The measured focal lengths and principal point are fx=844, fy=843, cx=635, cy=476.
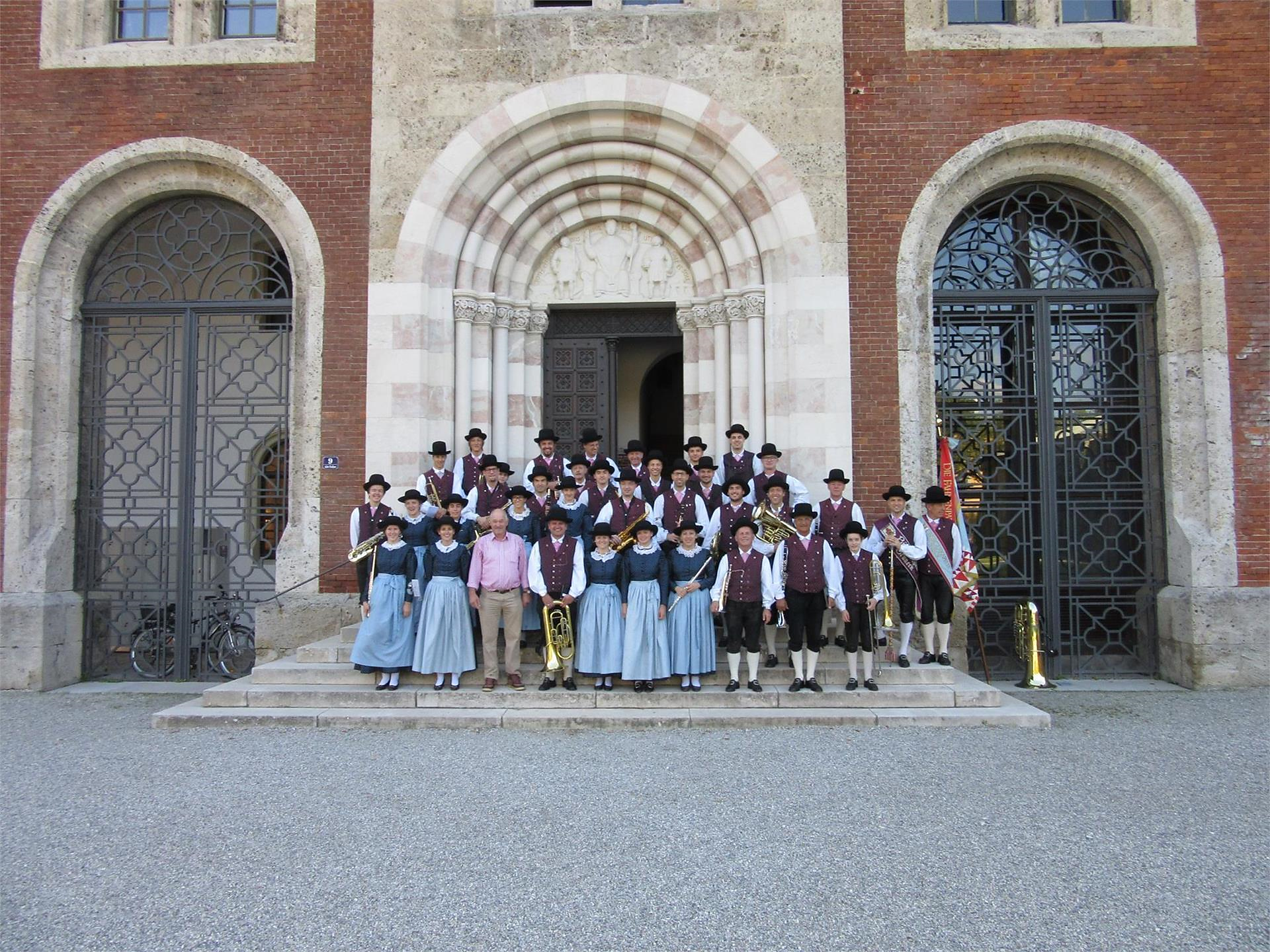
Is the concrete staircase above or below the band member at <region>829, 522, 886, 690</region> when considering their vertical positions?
below

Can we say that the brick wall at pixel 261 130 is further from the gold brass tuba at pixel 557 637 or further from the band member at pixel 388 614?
the gold brass tuba at pixel 557 637

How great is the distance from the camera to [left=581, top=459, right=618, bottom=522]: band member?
8602mm

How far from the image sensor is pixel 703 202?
1027cm

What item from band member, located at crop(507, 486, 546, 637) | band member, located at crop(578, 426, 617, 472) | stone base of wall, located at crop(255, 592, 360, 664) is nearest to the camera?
band member, located at crop(507, 486, 546, 637)

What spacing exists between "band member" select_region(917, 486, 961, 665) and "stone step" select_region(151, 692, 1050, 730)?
3.53 feet

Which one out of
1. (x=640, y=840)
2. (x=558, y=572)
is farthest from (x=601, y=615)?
(x=640, y=840)

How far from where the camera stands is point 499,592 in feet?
25.9


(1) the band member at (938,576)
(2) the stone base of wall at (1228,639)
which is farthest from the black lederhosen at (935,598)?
(2) the stone base of wall at (1228,639)

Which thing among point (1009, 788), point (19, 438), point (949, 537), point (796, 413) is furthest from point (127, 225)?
point (1009, 788)

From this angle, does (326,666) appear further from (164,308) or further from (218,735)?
(164,308)

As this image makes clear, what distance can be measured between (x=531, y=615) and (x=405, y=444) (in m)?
2.72

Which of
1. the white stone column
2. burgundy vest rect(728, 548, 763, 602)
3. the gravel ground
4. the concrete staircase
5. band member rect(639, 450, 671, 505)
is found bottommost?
the gravel ground

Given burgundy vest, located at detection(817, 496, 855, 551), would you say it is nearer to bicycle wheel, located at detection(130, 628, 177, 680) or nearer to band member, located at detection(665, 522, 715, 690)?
band member, located at detection(665, 522, 715, 690)

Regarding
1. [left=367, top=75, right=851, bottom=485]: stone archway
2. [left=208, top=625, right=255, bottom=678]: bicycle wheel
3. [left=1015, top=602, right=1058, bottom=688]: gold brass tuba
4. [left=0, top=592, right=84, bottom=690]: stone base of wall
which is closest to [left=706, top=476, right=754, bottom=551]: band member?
[left=367, top=75, right=851, bottom=485]: stone archway
